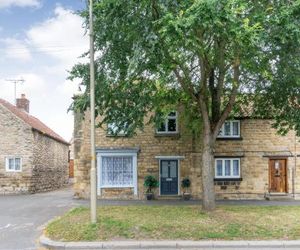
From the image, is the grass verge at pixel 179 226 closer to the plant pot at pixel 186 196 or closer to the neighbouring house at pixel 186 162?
the plant pot at pixel 186 196

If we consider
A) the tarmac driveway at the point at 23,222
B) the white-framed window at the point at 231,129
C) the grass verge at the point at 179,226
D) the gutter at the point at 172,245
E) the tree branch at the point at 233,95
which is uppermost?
the tree branch at the point at 233,95

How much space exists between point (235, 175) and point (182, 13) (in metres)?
15.2

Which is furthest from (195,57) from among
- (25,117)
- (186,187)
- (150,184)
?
(25,117)

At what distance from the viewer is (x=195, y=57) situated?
1745 centimetres

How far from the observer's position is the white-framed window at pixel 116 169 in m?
25.2

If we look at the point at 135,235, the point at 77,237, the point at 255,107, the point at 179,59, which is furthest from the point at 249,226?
the point at 255,107

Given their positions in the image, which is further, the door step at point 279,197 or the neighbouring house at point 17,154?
the neighbouring house at point 17,154

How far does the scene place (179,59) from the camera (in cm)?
1559

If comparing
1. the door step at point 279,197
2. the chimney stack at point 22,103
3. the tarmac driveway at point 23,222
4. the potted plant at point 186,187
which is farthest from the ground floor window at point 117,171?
the chimney stack at point 22,103

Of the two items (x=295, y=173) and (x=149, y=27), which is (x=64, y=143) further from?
(x=149, y=27)

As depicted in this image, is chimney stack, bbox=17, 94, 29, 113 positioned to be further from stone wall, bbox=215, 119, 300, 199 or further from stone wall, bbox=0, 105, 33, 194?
stone wall, bbox=215, 119, 300, 199

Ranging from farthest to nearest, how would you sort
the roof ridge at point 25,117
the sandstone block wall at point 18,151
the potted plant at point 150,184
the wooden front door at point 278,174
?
the roof ridge at point 25,117 → the sandstone block wall at point 18,151 → the wooden front door at point 278,174 → the potted plant at point 150,184

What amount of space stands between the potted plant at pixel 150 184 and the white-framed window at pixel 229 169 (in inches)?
146

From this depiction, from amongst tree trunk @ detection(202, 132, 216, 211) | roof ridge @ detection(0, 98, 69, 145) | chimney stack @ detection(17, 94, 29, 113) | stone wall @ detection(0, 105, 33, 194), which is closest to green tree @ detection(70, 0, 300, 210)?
tree trunk @ detection(202, 132, 216, 211)
